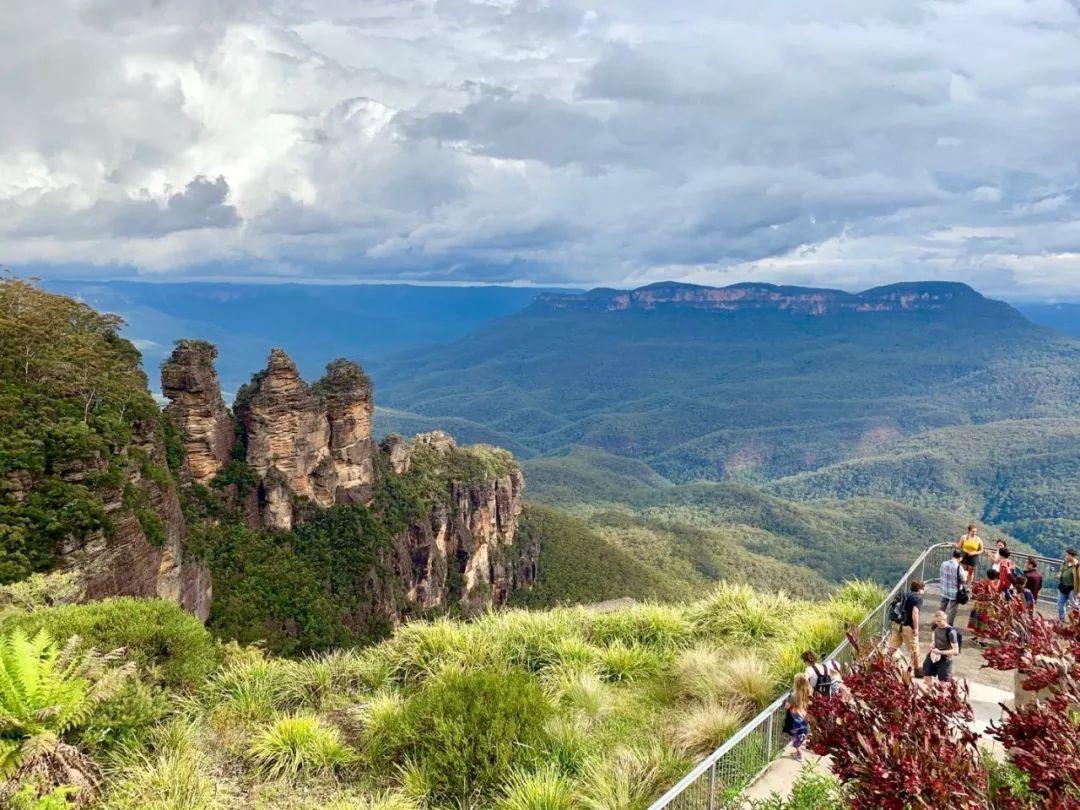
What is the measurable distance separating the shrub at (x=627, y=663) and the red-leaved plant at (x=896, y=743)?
712 cm

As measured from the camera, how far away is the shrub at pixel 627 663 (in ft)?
42.1

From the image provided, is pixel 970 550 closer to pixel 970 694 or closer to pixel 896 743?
pixel 970 694

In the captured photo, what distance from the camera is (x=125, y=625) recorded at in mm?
11164

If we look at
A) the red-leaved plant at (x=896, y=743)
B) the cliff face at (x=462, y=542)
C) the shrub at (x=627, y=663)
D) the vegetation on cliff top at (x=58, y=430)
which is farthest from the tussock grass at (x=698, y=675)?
the cliff face at (x=462, y=542)

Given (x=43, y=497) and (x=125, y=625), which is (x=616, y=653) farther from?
(x=43, y=497)

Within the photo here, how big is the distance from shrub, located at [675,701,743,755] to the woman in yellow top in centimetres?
771

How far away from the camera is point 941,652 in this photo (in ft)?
36.3

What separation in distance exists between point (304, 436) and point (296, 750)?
4229cm

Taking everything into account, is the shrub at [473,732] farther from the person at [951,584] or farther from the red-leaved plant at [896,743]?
the person at [951,584]

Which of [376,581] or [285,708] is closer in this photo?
[285,708]

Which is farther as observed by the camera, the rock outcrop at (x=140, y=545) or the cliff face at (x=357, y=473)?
the cliff face at (x=357, y=473)

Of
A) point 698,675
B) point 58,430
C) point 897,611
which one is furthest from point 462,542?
point 897,611

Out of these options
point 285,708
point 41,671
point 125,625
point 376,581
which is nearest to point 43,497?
point 125,625

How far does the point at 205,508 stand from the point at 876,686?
43.8 metres
